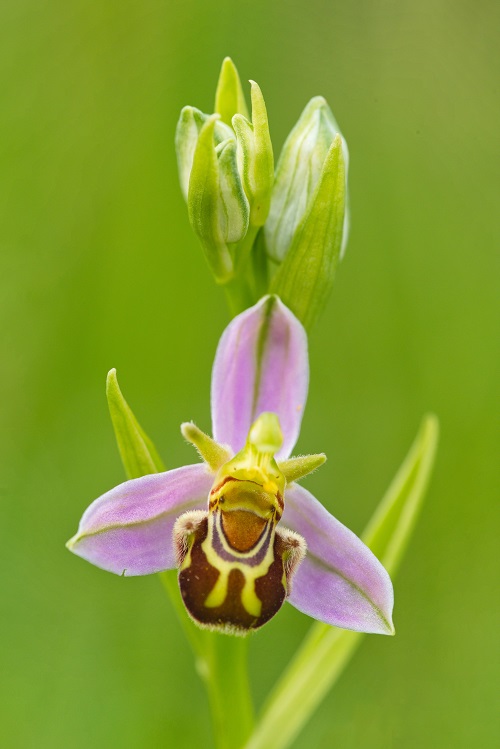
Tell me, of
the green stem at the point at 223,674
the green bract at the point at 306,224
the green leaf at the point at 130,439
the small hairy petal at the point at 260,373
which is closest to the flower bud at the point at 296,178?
the green bract at the point at 306,224

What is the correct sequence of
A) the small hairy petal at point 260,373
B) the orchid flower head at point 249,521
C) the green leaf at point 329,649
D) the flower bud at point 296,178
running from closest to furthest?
1. the orchid flower head at point 249,521
2. the small hairy petal at point 260,373
3. the flower bud at point 296,178
4. the green leaf at point 329,649

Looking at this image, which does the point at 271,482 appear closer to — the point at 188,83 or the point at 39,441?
the point at 39,441

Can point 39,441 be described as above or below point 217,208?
below

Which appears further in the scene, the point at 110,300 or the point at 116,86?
the point at 116,86

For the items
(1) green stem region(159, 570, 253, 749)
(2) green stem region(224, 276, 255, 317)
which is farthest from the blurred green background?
(2) green stem region(224, 276, 255, 317)

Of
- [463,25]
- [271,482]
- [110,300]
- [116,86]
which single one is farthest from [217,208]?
[463,25]

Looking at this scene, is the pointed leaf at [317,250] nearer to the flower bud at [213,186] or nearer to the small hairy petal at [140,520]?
the flower bud at [213,186]

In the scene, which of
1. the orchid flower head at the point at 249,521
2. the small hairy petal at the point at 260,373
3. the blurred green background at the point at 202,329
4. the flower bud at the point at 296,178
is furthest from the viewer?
the blurred green background at the point at 202,329

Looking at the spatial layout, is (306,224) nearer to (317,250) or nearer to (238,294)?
(317,250)

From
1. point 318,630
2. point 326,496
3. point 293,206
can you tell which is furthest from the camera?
point 326,496
